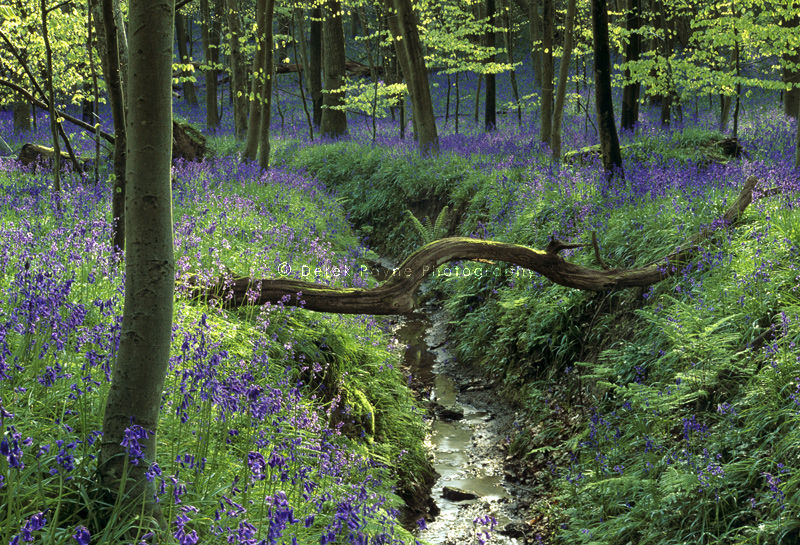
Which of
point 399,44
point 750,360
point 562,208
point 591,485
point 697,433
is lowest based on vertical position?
point 591,485

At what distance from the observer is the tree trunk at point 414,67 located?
14.9m

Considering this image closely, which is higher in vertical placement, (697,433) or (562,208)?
(562,208)

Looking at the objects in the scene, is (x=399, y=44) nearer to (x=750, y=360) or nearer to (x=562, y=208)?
(x=562, y=208)

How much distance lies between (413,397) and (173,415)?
3565mm

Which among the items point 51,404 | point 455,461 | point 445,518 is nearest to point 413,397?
point 455,461

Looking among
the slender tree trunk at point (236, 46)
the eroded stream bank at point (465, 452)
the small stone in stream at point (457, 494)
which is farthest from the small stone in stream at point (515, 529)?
the slender tree trunk at point (236, 46)

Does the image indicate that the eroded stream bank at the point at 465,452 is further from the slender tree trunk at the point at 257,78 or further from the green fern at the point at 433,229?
the slender tree trunk at the point at 257,78

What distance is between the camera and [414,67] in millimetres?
15133

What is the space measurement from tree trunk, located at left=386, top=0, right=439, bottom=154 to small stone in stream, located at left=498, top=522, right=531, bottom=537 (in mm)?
11251

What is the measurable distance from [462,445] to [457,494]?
37.8 inches

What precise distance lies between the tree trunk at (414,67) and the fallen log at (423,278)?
9.14 m

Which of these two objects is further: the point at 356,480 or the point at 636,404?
the point at 636,404

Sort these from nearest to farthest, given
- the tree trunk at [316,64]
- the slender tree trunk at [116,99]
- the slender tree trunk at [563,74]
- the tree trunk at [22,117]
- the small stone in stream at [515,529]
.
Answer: the small stone in stream at [515,529] < the slender tree trunk at [116,99] < the slender tree trunk at [563,74] < the tree trunk at [22,117] < the tree trunk at [316,64]

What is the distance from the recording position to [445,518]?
16.7 feet
